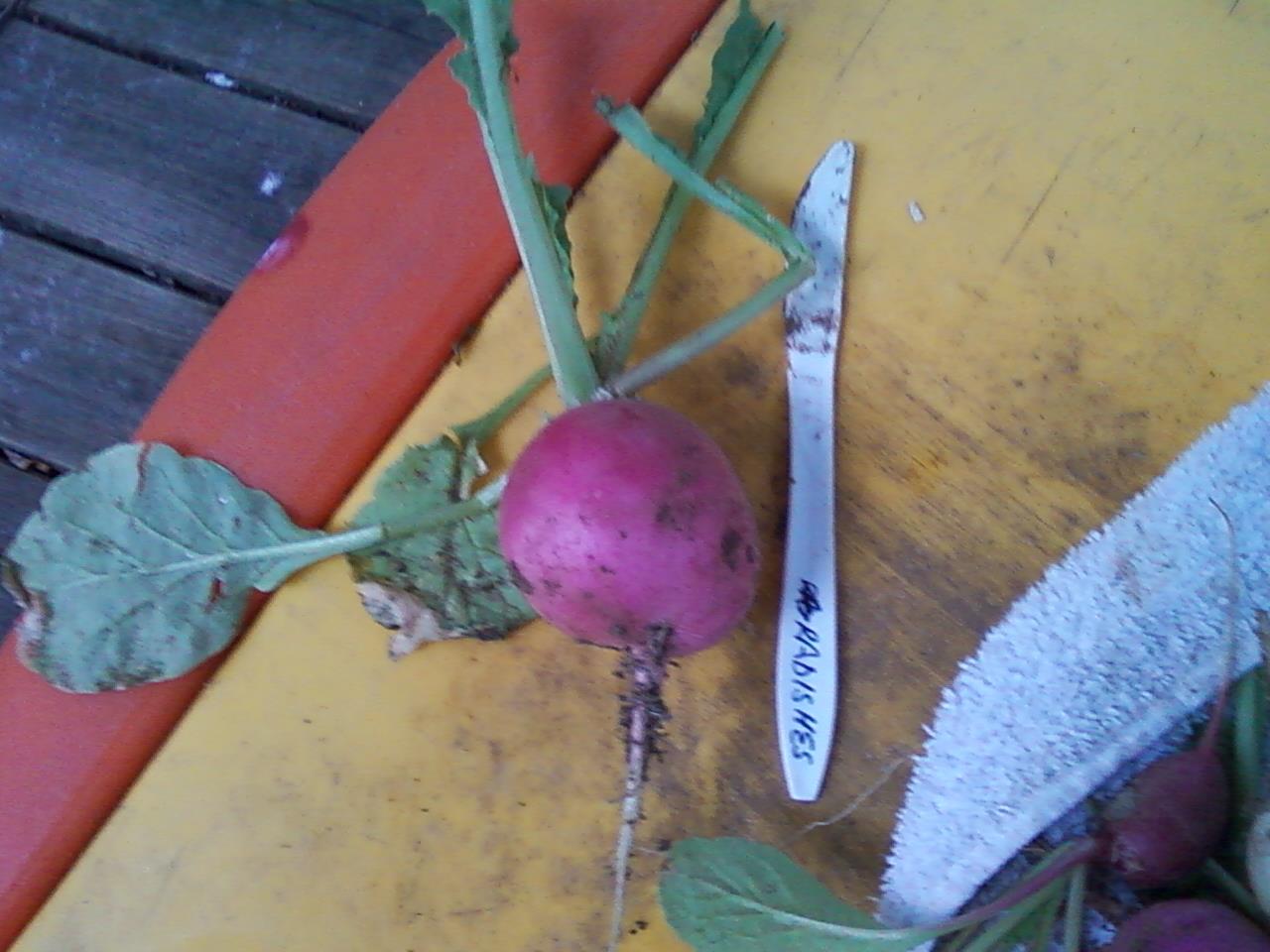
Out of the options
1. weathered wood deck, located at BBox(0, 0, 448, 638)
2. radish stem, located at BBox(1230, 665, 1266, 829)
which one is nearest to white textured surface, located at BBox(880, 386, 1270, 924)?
radish stem, located at BBox(1230, 665, 1266, 829)

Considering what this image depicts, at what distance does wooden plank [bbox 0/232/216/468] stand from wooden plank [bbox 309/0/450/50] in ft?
1.09

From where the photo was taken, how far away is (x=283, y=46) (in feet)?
3.34

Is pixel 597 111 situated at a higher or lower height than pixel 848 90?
lower

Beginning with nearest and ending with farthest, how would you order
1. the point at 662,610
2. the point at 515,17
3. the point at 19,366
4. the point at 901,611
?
the point at 662,610 < the point at 901,611 < the point at 515,17 < the point at 19,366

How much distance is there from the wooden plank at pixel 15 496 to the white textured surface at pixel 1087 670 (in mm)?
797

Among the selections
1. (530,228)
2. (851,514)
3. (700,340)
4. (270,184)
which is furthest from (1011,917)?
(270,184)

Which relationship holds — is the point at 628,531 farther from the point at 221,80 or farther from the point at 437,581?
the point at 221,80

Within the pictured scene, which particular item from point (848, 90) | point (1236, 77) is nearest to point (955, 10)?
point (848, 90)

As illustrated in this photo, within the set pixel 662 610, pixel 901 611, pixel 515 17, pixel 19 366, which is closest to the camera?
pixel 662 610

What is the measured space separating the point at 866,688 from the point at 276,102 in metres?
0.78

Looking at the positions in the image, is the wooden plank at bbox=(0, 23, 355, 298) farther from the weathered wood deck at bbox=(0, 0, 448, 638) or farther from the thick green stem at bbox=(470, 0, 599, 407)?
the thick green stem at bbox=(470, 0, 599, 407)

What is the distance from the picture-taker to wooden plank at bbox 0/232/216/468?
94cm

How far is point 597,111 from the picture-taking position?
2.60 ft

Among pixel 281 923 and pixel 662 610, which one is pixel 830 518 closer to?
pixel 662 610
